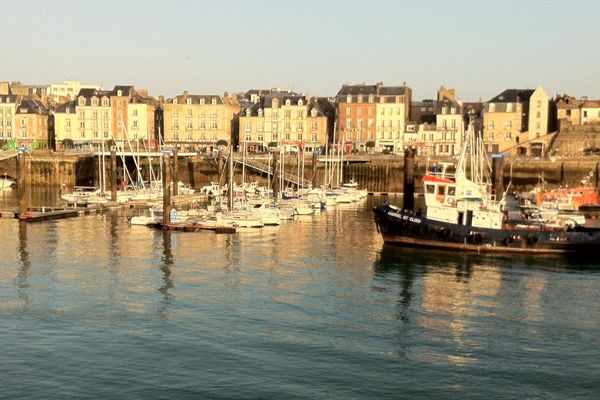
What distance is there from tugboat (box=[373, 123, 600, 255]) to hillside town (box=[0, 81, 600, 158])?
68.1 metres

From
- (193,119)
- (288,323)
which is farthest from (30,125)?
(288,323)

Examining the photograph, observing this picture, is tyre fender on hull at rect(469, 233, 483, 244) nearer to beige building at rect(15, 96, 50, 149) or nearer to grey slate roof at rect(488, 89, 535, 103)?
grey slate roof at rect(488, 89, 535, 103)

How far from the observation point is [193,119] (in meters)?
128

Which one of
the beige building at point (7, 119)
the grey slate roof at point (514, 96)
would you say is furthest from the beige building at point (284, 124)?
the beige building at point (7, 119)

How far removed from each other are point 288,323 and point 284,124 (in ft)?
315

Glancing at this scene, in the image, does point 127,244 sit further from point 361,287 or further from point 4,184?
point 4,184

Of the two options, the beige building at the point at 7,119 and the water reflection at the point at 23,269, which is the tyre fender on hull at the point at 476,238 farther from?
the beige building at the point at 7,119

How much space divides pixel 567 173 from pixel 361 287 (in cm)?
6697

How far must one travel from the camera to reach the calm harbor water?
2467cm

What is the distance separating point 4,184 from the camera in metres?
101

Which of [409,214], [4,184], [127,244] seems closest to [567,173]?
[409,214]

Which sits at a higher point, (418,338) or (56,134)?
(56,134)

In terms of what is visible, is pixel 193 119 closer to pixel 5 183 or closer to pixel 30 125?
pixel 30 125

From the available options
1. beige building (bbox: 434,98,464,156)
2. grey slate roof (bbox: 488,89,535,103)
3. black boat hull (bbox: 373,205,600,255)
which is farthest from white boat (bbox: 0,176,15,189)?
grey slate roof (bbox: 488,89,535,103)
